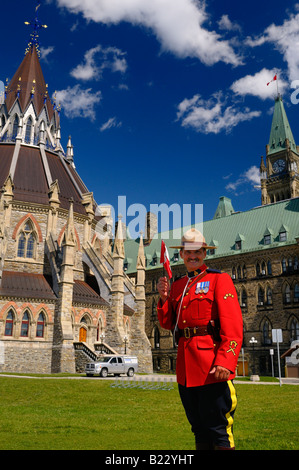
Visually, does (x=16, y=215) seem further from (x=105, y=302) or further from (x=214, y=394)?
(x=214, y=394)

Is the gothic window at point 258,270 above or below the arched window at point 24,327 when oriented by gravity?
above

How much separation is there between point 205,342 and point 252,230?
49.9 meters

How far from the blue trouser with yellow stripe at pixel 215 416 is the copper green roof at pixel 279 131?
82.6m

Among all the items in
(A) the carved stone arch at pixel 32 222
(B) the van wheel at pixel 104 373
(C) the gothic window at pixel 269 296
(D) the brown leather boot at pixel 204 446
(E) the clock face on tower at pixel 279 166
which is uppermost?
(E) the clock face on tower at pixel 279 166

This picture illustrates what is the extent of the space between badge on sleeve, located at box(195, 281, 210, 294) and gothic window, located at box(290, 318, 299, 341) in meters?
43.3

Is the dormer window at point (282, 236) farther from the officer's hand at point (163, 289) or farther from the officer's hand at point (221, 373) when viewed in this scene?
the officer's hand at point (221, 373)

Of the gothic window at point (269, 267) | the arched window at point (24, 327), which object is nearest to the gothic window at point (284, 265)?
the gothic window at point (269, 267)

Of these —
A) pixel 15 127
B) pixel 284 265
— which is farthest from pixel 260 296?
pixel 15 127

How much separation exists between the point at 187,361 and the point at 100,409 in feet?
31.1

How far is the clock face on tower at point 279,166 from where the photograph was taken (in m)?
81.4

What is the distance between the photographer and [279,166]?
82062 millimetres

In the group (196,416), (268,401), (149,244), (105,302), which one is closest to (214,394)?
(196,416)

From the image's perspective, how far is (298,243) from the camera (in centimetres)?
4669

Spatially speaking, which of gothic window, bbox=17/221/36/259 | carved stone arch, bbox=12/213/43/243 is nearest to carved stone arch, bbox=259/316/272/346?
carved stone arch, bbox=12/213/43/243
